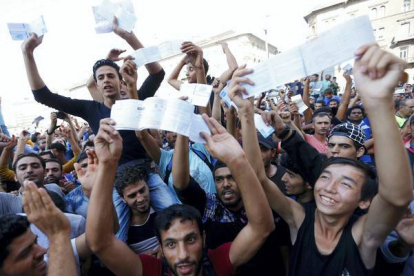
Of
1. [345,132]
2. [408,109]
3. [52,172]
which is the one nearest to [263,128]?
[345,132]

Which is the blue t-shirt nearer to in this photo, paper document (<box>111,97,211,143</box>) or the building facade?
paper document (<box>111,97,211,143</box>)

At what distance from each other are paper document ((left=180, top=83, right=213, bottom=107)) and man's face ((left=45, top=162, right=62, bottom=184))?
8.09 feet

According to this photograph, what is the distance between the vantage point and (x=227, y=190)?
223 centimetres

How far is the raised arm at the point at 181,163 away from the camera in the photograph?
1.99 meters

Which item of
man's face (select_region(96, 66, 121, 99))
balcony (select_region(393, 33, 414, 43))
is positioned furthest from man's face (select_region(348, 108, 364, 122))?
balcony (select_region(393, 33, 414, 43))

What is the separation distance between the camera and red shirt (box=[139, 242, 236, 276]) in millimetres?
1647

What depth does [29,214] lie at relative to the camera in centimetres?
134

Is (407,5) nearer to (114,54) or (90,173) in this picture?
(114,54)

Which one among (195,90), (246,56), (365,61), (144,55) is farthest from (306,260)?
(246,56)

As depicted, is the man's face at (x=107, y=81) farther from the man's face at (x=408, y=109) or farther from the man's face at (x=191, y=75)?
the man's face at (x=408, y=109)

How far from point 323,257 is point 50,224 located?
4.57 ft

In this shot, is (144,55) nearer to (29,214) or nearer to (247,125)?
(247,125)

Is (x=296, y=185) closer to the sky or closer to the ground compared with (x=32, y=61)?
closer to the ground

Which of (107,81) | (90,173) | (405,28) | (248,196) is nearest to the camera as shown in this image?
(248,196)
